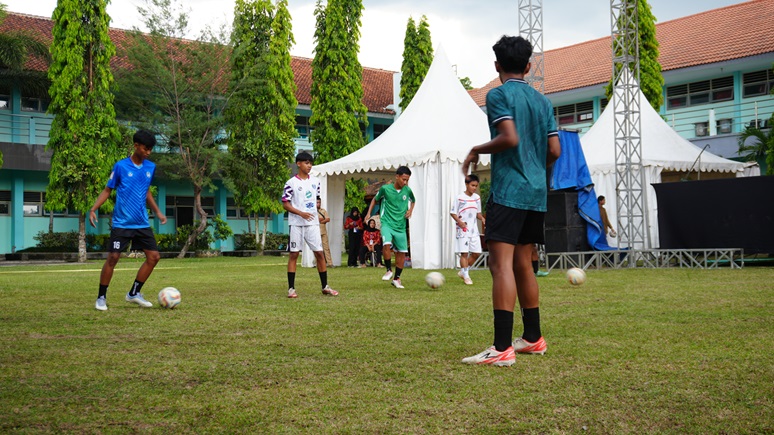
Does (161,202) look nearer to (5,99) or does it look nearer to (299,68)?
(5,99)

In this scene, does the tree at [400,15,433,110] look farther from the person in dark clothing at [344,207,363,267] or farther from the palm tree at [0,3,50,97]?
the person in dark clothing at [344,207,363,267]

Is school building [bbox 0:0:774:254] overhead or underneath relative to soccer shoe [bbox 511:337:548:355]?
overhead

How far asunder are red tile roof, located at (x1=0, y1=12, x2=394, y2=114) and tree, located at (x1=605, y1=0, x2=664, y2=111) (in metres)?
16.6

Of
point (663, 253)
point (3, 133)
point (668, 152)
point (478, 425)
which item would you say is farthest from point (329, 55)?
point (478, 425)

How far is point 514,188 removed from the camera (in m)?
5.11

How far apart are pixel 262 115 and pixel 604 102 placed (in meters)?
16.0

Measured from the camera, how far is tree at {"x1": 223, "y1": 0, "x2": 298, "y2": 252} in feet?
107

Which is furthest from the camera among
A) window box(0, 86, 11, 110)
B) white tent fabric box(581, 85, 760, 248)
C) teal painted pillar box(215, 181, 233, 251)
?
teal painted pillar box(215, 181, 233, 251)

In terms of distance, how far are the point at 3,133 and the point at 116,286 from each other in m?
23.3

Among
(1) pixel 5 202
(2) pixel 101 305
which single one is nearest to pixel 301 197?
(2) pixel 101 305

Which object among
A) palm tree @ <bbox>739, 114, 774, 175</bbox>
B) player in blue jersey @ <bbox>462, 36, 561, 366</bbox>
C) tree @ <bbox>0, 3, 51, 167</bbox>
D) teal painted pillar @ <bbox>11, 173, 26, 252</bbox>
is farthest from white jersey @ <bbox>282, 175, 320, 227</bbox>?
teal painted pillar @ <bbox>11, 173, 26, 252</bbox>

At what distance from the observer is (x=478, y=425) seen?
3.40 meters

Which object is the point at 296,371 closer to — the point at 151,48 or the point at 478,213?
the point at 478,213

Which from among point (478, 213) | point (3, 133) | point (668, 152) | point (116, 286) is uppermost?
point (3, 133)
